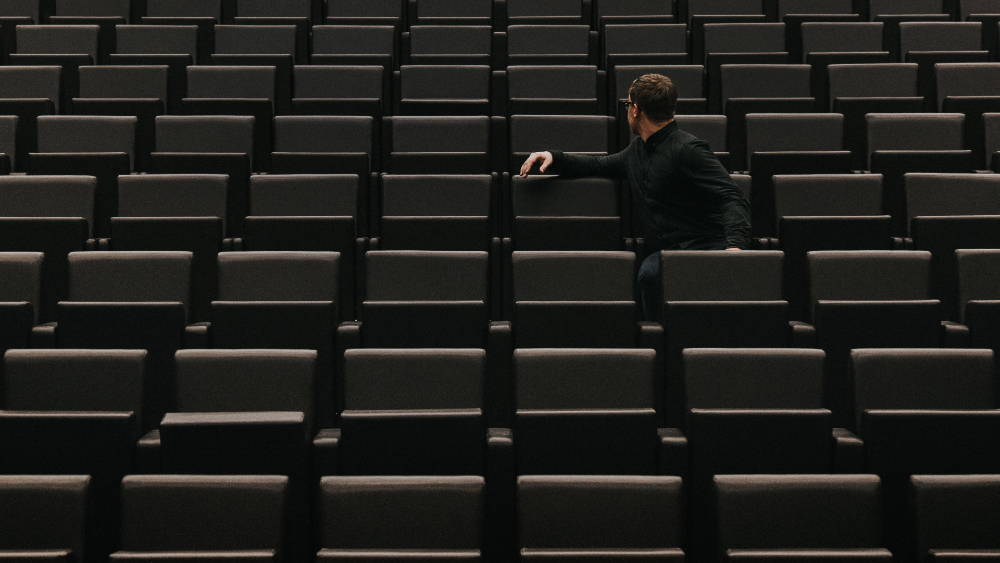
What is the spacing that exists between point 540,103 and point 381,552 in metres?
0.37

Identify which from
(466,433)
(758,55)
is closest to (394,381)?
(466,433)

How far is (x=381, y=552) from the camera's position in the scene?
0.33 meters

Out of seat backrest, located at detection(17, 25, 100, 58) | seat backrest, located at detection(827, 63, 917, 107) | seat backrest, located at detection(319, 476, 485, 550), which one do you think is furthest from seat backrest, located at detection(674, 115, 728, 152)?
seat backrest, located at detection(17, 25, 100, 58)

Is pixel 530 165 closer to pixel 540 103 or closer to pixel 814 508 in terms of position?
pixel 540 103

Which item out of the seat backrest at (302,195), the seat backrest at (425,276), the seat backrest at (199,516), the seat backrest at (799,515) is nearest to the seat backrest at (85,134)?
the seat backrest at (302,195)

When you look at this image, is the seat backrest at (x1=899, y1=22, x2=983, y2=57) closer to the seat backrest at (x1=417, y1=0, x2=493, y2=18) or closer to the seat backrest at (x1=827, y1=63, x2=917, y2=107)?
the seat backrest at (x1=827, y1=63, x2=917, y2=107)

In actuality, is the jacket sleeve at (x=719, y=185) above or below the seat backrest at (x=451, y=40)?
below

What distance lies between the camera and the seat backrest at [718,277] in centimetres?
46

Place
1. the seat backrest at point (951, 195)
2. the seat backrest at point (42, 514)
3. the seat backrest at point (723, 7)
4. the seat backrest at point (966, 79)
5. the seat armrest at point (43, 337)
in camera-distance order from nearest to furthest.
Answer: the seat backrest at point (42, 514) → the seat armrest at point (43, 337) → the seat backrest at point (951, 195) → the seat backrest at point (966, 79) → the seat backrest at point (723, 7)

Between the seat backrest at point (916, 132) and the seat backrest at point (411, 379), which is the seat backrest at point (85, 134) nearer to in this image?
the seat backrest at point (411, 379)

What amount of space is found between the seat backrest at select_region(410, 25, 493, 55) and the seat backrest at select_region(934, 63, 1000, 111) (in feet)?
1.04

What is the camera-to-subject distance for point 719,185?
49 centimetres

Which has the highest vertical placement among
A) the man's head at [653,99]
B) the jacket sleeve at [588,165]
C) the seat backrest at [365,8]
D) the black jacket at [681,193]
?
the seat backrest at [365,8]

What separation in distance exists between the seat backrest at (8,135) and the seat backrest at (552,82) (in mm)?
310
